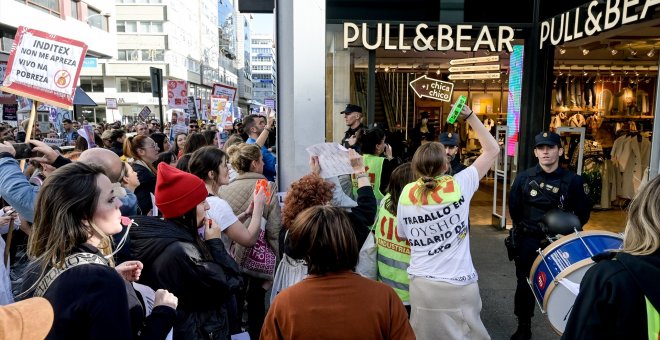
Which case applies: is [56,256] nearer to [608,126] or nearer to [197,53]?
[608,126]

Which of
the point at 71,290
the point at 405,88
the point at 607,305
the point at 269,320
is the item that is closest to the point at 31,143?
the point at 71,290

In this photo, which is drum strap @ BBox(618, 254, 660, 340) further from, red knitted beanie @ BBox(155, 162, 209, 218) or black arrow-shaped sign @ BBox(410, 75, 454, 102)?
black arrow-shaped sign @ BBox(410, 75, 454, 102)

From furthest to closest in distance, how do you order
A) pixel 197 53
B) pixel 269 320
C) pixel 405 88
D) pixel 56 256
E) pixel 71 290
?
pixel 197 53 < pixel 405 88 < pixel 269 320 < pixel 56 256 < pixel 71 290

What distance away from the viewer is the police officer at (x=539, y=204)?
404 centimetres

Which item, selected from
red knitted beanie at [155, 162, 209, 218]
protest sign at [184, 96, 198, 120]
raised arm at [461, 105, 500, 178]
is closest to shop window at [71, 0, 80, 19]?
protest sign at [184, 96, 198, 120]

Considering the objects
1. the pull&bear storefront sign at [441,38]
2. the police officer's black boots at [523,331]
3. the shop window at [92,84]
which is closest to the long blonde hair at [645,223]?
the police officer's black boots at [523,331]

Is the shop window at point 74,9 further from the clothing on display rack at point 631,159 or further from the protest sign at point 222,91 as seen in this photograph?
the clothing on display rack at point 631,159

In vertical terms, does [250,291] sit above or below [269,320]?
below

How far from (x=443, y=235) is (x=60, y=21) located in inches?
1284

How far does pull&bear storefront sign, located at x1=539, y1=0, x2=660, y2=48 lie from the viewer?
5.24 m

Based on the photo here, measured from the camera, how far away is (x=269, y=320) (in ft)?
6.04

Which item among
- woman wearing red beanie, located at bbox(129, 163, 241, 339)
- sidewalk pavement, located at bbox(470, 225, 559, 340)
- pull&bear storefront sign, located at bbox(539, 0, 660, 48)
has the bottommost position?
sidewalk pavement, located at bbox(470, 225, 559, 340)

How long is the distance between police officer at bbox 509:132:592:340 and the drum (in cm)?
108

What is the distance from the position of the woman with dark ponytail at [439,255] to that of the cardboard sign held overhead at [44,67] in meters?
3.08
